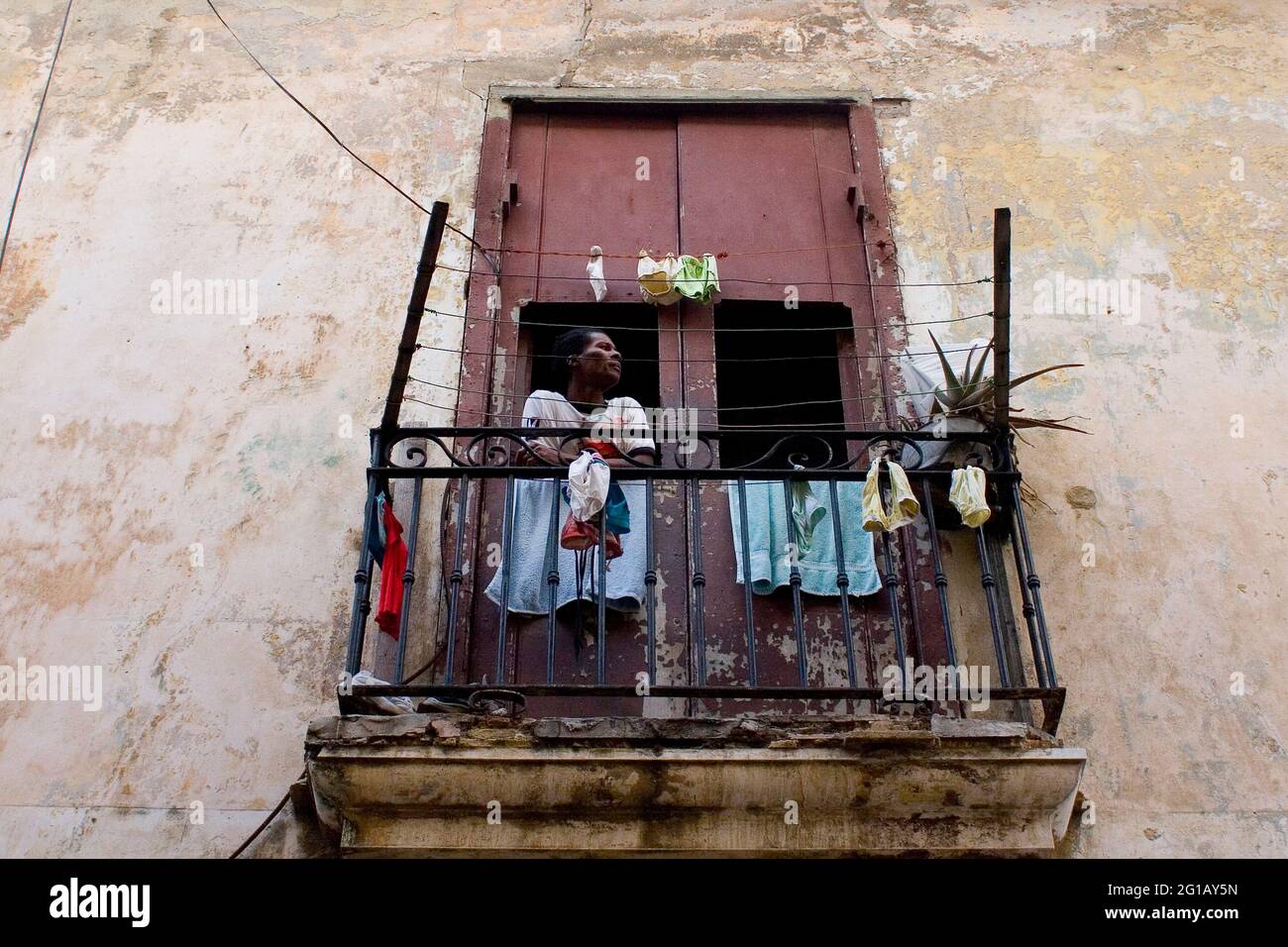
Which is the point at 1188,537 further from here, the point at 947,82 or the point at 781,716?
the point at 947,82

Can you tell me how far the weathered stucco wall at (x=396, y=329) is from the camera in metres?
4.75

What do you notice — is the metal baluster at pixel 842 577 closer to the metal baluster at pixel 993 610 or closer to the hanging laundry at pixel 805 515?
the hanging laundry at pixel 805 515

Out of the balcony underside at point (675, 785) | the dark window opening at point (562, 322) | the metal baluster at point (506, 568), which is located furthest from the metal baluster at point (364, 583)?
the dark window opening at point (562, 322)

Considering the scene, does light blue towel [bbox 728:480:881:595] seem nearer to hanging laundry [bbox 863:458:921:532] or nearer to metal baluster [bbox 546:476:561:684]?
hanging laundry [bbox 863:458:921:532]

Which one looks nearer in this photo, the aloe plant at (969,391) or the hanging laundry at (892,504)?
the hanging laundry at (892,504)

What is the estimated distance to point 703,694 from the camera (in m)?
4.25

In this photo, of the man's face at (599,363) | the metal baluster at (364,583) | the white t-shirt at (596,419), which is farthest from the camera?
the man's face at (599,363)

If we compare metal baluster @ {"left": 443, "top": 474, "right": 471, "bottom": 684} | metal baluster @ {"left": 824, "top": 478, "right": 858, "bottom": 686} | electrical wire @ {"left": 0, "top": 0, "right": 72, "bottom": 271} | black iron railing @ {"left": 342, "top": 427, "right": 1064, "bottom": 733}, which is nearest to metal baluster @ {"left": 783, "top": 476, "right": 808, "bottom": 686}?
black iron railing @ {"left": 342, "top": 427, "right": 1064, "bottom": 733}

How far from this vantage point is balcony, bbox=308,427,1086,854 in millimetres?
4090

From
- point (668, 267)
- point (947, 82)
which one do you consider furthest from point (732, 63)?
point (668, 267)

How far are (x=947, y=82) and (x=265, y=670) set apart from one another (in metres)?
4.14

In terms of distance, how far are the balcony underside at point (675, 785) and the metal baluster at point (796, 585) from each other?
0.97 ft

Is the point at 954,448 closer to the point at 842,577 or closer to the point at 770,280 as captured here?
the point at 842,577

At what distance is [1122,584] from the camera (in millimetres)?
5105
